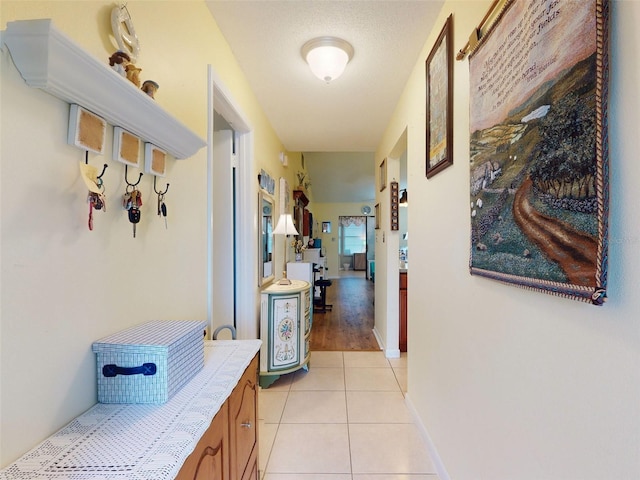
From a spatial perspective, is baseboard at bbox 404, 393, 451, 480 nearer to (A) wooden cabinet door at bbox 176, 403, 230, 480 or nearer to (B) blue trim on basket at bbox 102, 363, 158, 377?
(A) wooden cabinet door at bbox 176, 403, 230, 480

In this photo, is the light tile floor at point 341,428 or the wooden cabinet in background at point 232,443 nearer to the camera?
the wooden cabinet in background at point 232,443

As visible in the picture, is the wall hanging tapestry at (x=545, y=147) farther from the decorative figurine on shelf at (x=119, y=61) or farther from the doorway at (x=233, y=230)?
the doorway at (x=233, y=230)

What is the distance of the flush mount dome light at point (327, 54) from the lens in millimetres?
1770

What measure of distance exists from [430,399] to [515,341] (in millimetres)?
1002

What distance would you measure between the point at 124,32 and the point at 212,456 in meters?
1.23

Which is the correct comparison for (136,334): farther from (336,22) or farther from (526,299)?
(336,22)

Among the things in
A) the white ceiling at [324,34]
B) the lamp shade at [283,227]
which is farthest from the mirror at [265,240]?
the white ceiling at [324,34]

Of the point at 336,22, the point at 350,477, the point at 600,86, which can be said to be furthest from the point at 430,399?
the point at 336,22

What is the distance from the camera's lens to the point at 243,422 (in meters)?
1.12

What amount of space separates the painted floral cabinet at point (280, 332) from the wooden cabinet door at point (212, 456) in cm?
150

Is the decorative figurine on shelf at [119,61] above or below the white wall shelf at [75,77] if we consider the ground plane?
above

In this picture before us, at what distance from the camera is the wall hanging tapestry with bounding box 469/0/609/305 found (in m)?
0.60

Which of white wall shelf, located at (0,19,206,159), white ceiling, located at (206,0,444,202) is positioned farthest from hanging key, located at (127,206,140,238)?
white ceiling, located at (206,0,444,202)

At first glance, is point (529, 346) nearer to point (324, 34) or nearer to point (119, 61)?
point (119, 61)
